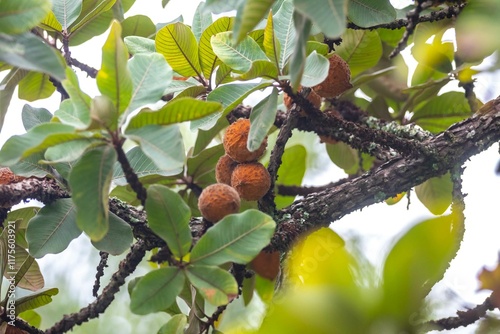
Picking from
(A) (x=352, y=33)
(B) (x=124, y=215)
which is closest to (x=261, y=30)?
(A) (x=352, y=33)

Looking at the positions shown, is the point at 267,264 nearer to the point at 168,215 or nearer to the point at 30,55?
the point at 168,215

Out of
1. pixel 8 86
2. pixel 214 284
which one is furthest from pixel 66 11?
pixel 214 284

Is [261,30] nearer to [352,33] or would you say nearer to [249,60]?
[249,60]

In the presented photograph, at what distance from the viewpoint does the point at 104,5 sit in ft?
3.78

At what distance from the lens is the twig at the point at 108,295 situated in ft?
3.17

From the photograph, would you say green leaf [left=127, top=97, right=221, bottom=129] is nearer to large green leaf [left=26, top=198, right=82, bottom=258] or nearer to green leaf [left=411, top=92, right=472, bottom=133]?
large green leaf [left=26, top=198, right=82, bottom=258]

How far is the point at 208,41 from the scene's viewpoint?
105 centimetres

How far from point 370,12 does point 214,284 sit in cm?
48

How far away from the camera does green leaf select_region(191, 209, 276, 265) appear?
79cm

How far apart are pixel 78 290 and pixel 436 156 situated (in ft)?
8.29

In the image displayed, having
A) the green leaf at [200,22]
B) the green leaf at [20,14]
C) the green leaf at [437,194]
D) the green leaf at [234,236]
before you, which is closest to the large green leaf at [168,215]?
the green leaf at [234,236]

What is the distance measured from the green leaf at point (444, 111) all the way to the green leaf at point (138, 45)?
666mm

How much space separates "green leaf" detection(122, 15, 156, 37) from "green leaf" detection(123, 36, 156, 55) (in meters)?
0.29

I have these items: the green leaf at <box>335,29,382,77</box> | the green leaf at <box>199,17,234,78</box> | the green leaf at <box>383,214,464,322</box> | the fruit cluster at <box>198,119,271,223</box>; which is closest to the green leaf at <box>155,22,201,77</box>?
the green leaf at <box>199,17,234,78</box>
